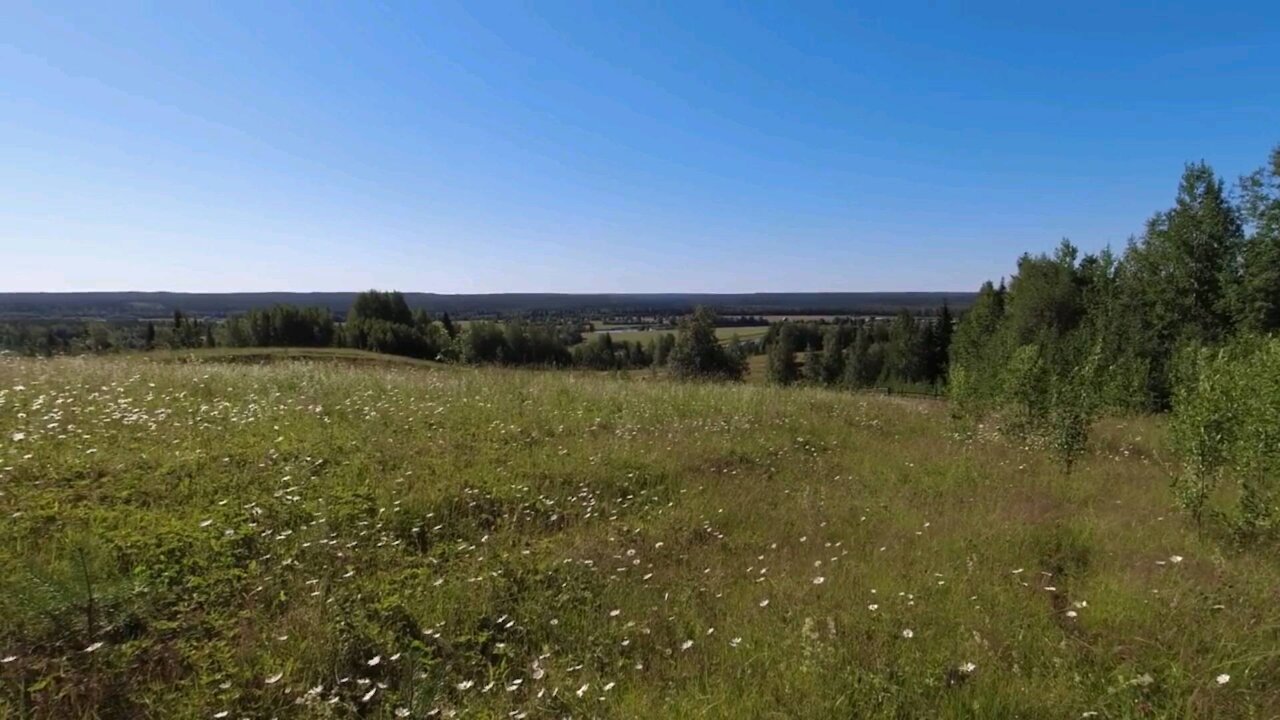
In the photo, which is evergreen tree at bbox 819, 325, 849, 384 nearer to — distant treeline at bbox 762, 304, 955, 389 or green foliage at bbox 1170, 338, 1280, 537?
distant treeline at bbox 762, 304, 955, 389

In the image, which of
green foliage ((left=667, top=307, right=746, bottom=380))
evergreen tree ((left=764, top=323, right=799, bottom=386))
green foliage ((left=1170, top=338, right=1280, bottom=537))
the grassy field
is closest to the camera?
the grassy field

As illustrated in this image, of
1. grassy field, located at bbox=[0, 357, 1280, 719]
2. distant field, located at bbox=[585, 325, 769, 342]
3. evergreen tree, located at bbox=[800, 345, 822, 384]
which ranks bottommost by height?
evergreen tree, located at bbox=[800, 345, 822, 384]

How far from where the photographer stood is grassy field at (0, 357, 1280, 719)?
303 centimetres

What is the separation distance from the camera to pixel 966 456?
8953 millimetres

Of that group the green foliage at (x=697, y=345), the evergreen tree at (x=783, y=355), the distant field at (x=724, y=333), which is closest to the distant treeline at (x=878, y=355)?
the evergreen tree at (x=783, y=355)

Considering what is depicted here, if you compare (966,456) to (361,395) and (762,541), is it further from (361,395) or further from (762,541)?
(361,395)

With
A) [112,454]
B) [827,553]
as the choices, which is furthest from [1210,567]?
[112,454]

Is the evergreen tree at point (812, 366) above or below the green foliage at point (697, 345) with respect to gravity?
below

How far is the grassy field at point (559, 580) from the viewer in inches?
119

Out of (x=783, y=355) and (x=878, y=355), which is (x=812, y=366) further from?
(x=878, y=355)

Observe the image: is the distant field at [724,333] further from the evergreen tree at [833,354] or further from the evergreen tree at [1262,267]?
the evergreen tree at [1262,267]

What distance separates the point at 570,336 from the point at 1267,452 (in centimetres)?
6727

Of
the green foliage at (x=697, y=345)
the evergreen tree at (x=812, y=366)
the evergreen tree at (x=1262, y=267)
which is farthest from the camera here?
the evergreen tree at (x=812, y=366)

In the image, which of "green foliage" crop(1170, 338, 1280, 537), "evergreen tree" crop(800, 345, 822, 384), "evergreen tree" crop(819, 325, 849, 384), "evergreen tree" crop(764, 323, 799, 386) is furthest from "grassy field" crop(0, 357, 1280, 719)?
"evergreen tree" crop(819, 325, 849, 384)
